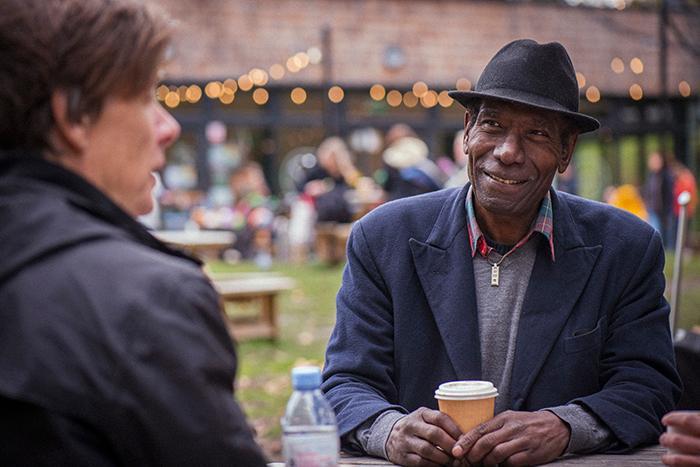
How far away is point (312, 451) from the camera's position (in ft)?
6.06

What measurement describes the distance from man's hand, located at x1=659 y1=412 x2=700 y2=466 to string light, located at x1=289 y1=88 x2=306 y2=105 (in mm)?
24429

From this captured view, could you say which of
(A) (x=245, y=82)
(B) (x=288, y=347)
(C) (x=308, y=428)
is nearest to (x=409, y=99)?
(A) (x=245, y=82)

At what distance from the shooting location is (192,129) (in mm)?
25734

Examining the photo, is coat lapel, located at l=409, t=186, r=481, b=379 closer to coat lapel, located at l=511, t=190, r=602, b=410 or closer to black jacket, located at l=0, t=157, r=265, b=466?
coat lapel, located at l=511, t=190, r=602, b=410

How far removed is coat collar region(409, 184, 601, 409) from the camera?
2887 millimetres

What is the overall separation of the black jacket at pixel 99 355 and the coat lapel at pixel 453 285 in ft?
4.74

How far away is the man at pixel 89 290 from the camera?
1452 millimetres

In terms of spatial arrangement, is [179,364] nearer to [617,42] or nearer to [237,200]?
[237,200]

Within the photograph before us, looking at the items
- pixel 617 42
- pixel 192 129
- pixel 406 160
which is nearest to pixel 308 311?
pixel 406 160

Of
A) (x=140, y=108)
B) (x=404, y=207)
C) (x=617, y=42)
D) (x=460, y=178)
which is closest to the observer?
(x=140, y=108)

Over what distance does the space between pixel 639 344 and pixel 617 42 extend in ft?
86.8

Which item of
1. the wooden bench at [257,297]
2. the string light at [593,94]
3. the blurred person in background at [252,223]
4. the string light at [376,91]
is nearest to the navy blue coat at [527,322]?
the wooden bench at [257,297]

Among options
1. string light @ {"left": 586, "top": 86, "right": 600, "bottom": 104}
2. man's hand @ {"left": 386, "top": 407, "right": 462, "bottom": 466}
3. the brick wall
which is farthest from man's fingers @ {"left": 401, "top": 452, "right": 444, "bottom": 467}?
string light @ {"left": 586, "top": 86, "right": 600, "bottom": 104}

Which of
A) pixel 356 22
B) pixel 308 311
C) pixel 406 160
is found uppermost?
pixel 356 22
